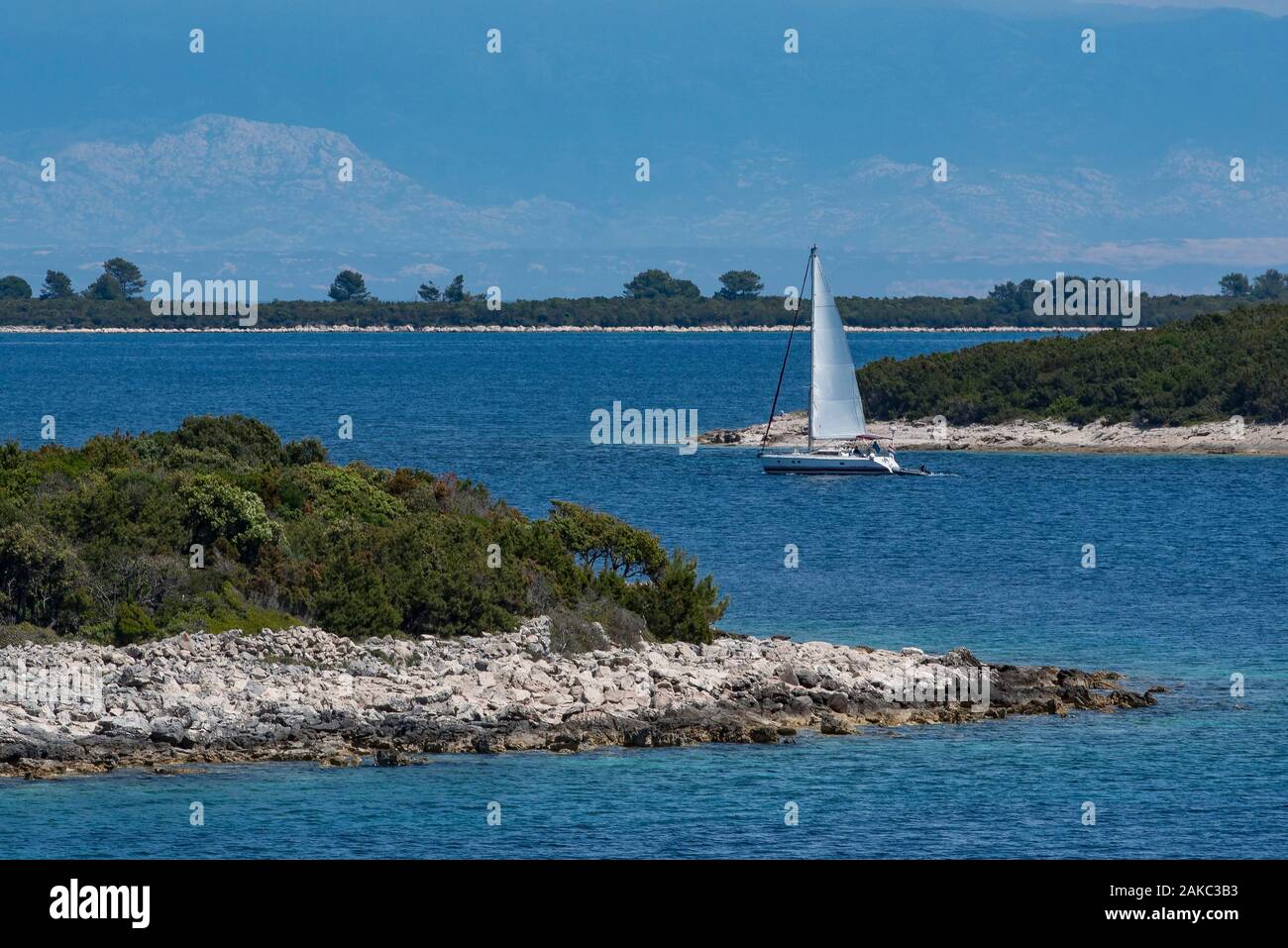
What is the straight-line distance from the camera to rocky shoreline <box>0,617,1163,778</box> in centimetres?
2336

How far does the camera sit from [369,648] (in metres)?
27.0

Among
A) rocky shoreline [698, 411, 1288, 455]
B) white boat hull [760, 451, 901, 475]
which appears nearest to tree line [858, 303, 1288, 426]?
rocky shoreline [698, 411, 1288, 455]

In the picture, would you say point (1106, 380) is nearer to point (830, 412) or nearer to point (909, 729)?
point (830, 412)

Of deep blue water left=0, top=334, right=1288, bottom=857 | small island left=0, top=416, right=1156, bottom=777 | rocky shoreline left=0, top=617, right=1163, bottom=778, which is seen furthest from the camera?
small island left=0, top=416, right=1156, bottom=777

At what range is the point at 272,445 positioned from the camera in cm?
4144

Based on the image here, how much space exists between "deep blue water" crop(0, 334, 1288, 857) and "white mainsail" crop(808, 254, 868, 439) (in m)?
2.42

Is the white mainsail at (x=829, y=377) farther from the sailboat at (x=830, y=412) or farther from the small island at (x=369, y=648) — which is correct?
the small island at (x=369, y=648)

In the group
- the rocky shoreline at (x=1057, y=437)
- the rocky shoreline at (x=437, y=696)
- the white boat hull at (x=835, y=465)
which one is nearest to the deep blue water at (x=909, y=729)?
the white boat hull at (x=835, y=465)

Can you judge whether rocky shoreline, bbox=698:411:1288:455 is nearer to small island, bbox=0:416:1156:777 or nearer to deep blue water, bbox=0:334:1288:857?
deep blue water, bbox=0:334:1288:857

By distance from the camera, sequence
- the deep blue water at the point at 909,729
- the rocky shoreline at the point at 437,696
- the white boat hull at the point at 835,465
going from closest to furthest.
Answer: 1. the deep blue water at the point at 909,729
2. the rocky shoreline at the point at 437,696
3. the white boat hull at the point at 835,465

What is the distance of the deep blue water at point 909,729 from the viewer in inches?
813
